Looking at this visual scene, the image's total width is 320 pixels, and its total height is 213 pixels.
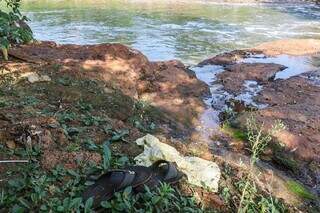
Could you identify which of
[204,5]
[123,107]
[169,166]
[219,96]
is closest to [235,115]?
[219,96]

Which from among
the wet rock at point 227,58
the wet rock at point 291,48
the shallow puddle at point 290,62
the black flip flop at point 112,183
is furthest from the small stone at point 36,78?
the wet rock at point 291,48

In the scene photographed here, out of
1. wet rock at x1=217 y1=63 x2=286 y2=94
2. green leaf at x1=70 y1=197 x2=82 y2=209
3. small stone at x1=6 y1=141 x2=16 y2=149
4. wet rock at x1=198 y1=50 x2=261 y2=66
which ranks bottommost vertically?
wet rock at x1=198 y1=50 x2=261 y2=66

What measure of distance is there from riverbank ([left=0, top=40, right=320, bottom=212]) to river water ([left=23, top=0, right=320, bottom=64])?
5326 mm

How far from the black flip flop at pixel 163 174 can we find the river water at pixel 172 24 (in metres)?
12.3

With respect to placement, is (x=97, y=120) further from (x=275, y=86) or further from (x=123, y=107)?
(x=275, y=86)

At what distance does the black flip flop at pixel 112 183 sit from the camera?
148 inches

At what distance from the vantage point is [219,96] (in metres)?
10.8

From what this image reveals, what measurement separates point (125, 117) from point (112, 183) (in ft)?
12.1

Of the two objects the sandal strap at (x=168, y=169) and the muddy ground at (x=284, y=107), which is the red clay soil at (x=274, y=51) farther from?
the sandal strap at (x=168, y=169)

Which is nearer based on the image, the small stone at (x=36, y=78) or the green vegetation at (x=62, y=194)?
the green vegetation at (x=62, y=194)

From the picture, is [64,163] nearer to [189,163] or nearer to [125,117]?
[189,163]

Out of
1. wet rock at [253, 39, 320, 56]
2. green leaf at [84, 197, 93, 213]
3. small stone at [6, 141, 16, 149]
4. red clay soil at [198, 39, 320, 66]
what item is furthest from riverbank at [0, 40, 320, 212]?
wet rock at [253, 39, 320, 56]

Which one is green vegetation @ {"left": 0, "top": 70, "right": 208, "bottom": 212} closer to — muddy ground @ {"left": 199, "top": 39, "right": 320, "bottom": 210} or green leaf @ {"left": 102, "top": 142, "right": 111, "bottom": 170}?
green leaf @ {"left": 102, "top": 142, "right": 111, "bottom": 170}

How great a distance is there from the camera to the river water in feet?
64.4
